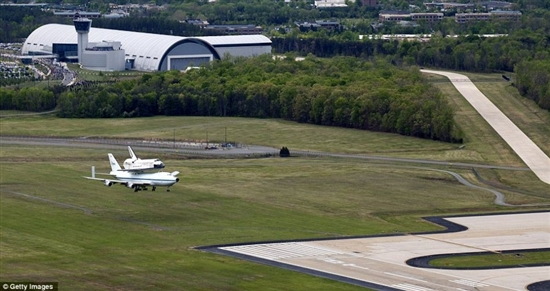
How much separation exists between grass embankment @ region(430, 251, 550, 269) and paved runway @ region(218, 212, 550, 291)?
6.09 ft

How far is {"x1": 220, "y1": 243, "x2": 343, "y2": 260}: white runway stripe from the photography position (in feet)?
352

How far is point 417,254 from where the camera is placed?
110 metres

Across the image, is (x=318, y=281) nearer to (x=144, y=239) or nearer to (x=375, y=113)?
(x=144, y=239)

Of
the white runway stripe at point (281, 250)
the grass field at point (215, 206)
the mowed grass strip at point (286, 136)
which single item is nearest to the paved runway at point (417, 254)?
the white runway stripe at point (281, 250)

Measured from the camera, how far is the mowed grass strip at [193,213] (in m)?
97.6

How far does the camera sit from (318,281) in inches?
3848

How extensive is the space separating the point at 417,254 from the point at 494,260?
7.05m

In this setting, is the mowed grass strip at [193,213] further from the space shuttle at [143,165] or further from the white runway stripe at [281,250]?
the space shuttle at [143,165]

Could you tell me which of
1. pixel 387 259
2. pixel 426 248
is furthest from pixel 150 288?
pixel 426 248

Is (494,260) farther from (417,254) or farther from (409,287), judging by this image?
(409,287)

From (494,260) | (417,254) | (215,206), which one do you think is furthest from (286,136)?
(494,260)

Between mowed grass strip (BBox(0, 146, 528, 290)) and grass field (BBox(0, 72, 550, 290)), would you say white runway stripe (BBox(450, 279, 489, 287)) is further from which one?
grass field (BBox(0, 72, 550, 290))

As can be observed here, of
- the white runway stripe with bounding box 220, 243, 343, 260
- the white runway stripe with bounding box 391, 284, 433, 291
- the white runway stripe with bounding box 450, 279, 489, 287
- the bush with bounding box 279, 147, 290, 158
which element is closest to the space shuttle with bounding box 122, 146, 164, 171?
the white runway stripe with bounding box 220, 243, 343, 260

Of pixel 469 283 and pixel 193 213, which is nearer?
pixel 469 283
